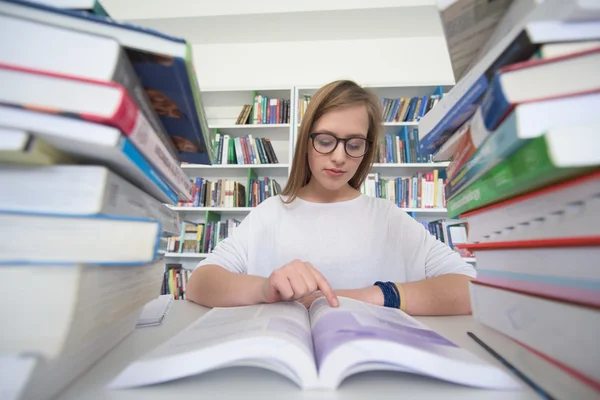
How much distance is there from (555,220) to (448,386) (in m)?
0.20

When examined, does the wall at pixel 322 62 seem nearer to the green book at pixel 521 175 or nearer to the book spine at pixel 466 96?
the book spine at pixel 466 96

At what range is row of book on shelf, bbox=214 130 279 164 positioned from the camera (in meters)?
2.17

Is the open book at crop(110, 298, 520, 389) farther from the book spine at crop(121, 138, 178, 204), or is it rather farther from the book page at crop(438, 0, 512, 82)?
the book page at crop(438, 0, 512, 82)

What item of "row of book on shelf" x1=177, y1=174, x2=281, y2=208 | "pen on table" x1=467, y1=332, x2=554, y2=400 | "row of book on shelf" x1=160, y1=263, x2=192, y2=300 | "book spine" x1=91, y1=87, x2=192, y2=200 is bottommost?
"row of book on shelf" x1=160, y1=263, x2=192, y2=300

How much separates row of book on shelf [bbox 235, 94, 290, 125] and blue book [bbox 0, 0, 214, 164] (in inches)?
73.5

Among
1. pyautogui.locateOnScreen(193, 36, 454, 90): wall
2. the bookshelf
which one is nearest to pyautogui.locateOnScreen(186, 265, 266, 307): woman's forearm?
the bookshelf

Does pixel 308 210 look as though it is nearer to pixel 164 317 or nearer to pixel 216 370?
pixel 164 317

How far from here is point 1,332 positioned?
221 millimetres

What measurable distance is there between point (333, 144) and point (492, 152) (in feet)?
2.04

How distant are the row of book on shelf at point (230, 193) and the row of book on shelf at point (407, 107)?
1.08 meters

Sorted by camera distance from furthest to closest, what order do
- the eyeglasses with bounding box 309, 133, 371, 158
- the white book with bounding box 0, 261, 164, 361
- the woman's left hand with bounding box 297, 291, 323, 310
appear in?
the eyeglasses with bounding box 309, 133, 371, 158
the woman's left hand with bounding box 297, 291, 323, 310
the white book with bounding box 0, 261, 164, 361

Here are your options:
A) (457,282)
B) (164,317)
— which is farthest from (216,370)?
(457,282)

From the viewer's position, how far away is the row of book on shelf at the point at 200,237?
210 centimetres

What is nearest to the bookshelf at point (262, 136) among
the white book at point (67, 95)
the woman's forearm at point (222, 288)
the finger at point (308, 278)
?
the woman's forearm at point (222, 288)
